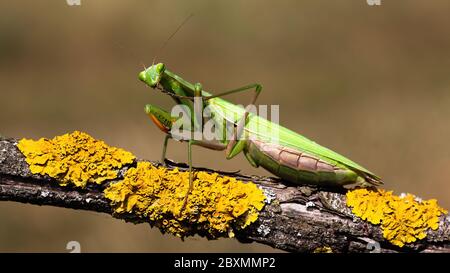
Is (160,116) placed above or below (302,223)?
above

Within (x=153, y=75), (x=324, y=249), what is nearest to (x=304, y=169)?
(x=324, y=249)

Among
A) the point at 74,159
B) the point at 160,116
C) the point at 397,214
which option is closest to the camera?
the point at 74,159

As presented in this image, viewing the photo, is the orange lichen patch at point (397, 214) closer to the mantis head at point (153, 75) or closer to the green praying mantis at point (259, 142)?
the green praying mantis at point (259, 142)

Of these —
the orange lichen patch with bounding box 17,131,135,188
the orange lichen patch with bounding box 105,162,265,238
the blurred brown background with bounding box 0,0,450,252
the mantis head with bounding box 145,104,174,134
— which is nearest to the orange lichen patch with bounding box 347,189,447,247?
the orange lichen patch with bounding box 105,162,265,238

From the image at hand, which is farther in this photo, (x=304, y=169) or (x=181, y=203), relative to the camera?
(x=304, y=169)

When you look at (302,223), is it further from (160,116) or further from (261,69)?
(261,69)
